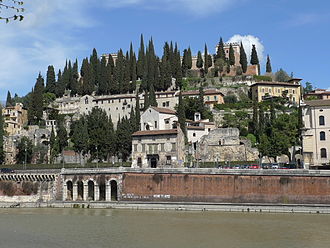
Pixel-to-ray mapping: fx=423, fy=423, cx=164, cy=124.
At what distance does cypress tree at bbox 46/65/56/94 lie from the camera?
9962cm

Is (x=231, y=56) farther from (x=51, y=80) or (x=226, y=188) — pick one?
(x=226, y=188)

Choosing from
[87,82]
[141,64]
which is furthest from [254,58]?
[87,82]

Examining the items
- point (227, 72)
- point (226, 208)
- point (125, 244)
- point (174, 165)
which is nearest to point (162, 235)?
point (125, 244)

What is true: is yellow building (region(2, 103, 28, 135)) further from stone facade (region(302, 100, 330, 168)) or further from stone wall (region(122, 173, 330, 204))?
stone facade (region(302, 100, 330, 168))

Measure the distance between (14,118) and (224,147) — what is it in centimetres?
4837

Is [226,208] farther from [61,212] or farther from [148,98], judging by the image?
[148,98]

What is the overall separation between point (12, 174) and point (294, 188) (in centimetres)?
3614

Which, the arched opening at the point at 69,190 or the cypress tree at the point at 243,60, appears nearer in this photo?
the arched opening at the point at 69,190

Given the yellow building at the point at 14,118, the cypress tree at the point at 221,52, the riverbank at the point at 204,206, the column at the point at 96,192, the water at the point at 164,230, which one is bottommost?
the water at the point at 164,230

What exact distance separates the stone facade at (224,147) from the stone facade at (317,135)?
1102 cm

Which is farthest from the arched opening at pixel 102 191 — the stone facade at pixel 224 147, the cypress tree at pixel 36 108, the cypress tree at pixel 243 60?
the cypress tree at pixel 243 60

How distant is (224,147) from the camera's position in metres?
63.8

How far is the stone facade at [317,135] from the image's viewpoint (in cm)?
5125

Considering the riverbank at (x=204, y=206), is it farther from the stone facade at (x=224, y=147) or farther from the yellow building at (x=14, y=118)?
the yellow building at (x=14, y=118)
